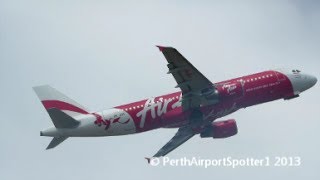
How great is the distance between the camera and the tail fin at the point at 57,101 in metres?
99.6

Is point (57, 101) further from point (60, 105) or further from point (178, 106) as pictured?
point (178, 106)

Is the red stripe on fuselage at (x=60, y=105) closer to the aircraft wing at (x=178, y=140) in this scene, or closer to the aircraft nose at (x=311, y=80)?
the aircraft wing at (x=178, y=140)

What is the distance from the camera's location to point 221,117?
100562mm

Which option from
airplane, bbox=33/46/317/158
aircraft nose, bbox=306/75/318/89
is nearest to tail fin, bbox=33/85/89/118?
airplane, bbox=33/46/317/158

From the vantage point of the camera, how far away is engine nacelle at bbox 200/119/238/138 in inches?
4075

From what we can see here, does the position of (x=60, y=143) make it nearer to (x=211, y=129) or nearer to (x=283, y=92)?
(x=211, y=129)

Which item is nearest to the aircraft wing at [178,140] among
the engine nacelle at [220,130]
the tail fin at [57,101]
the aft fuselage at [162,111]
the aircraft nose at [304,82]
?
the engine nacelle at [220,130]

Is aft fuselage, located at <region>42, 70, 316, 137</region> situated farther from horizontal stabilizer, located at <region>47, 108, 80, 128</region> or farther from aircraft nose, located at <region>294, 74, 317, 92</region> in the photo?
aircraft nose, located at <region>294, 74, 317, 92</region>

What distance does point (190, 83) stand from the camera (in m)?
94.6

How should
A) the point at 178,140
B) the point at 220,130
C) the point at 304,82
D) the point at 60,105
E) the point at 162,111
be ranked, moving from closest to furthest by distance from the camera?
1. the point at 162,111
2. the point at 60,105
3. the point at 304,82
4. the point at 178,140
5. the point at 220,130

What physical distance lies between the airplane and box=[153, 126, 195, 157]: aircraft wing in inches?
102

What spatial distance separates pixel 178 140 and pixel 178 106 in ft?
24.7

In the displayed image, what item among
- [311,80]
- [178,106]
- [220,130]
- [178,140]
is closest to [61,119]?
[178,106]

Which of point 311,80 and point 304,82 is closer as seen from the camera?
point 304,82
